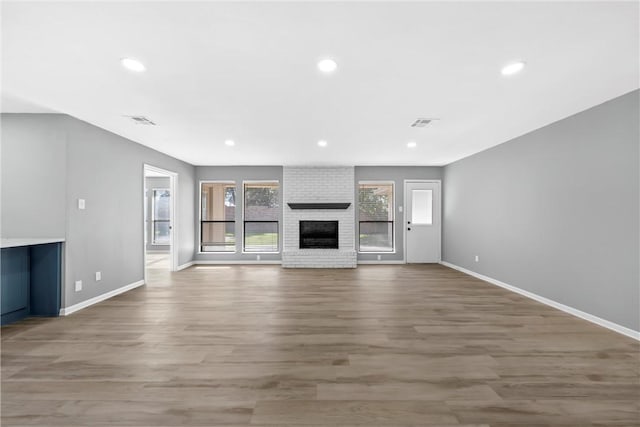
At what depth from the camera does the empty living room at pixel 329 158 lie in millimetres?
1799

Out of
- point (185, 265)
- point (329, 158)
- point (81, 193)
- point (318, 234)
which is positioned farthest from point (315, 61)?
point (185, 265)

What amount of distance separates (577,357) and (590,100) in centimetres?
267

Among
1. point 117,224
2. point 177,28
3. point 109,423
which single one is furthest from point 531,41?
point 117,224

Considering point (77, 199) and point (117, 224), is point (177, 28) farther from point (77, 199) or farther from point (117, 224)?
point (117, 224)

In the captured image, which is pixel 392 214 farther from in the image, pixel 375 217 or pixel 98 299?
pixel 98 299

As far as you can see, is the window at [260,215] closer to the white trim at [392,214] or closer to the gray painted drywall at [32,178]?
the white trim at [392,214]

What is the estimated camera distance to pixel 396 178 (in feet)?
23.5

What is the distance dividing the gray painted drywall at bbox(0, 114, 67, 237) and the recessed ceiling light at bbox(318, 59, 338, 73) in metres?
3.46

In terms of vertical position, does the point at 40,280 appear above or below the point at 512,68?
below

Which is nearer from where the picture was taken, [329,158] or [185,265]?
[329,158]

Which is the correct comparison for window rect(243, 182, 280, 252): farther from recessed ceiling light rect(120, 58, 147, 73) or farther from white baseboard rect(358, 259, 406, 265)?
recessed ceiling light rect(120, 58, 147, 73)

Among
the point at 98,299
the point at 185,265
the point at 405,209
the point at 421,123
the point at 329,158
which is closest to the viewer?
the point at 421,123

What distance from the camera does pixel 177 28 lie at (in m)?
1.85

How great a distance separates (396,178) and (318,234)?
2.44m
